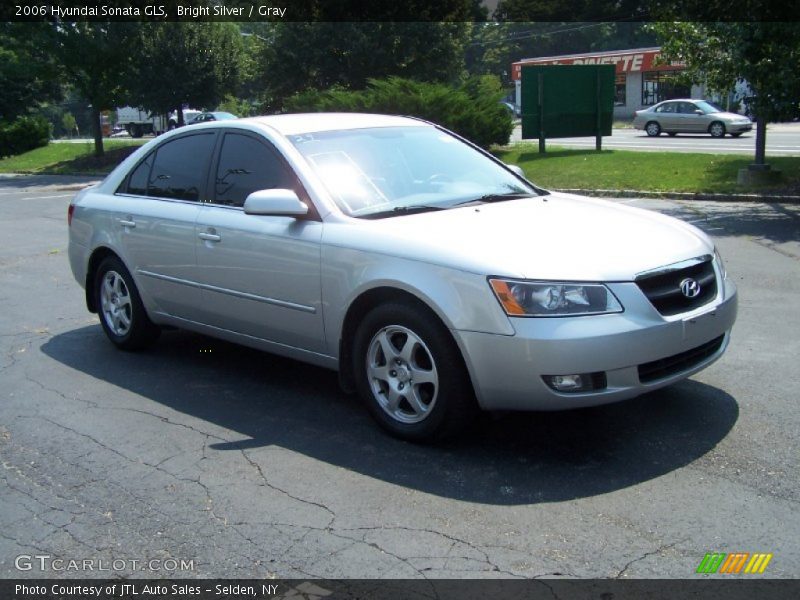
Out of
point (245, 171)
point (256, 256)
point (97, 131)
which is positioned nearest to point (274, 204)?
point (256, 256)

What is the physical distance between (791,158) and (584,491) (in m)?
17.7

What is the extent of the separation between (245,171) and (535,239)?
2.14m

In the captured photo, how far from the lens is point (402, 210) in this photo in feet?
17.4

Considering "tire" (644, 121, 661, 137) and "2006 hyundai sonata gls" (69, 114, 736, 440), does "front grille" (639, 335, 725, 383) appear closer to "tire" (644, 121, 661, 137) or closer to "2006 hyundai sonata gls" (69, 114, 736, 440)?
"2006 hyundai sonata gls" (69, 114, 736, 440)

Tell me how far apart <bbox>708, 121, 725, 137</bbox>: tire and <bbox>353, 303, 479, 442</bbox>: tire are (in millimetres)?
31371

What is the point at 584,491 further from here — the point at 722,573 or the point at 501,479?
the point at 722,573

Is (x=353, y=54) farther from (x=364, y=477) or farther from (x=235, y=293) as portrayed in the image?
(x=364, y=477)

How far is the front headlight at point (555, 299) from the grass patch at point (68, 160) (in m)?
28.9

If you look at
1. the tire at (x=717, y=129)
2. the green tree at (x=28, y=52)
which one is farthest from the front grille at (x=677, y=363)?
the tire at (x=717, y=129)

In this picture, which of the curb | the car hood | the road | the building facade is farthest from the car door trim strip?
the building facade

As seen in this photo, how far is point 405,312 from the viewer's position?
4.73 meters

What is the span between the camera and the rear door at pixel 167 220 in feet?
20.4

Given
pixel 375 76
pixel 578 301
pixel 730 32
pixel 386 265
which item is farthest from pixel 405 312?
pixel 375 76

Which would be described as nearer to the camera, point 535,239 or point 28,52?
point 535,239
